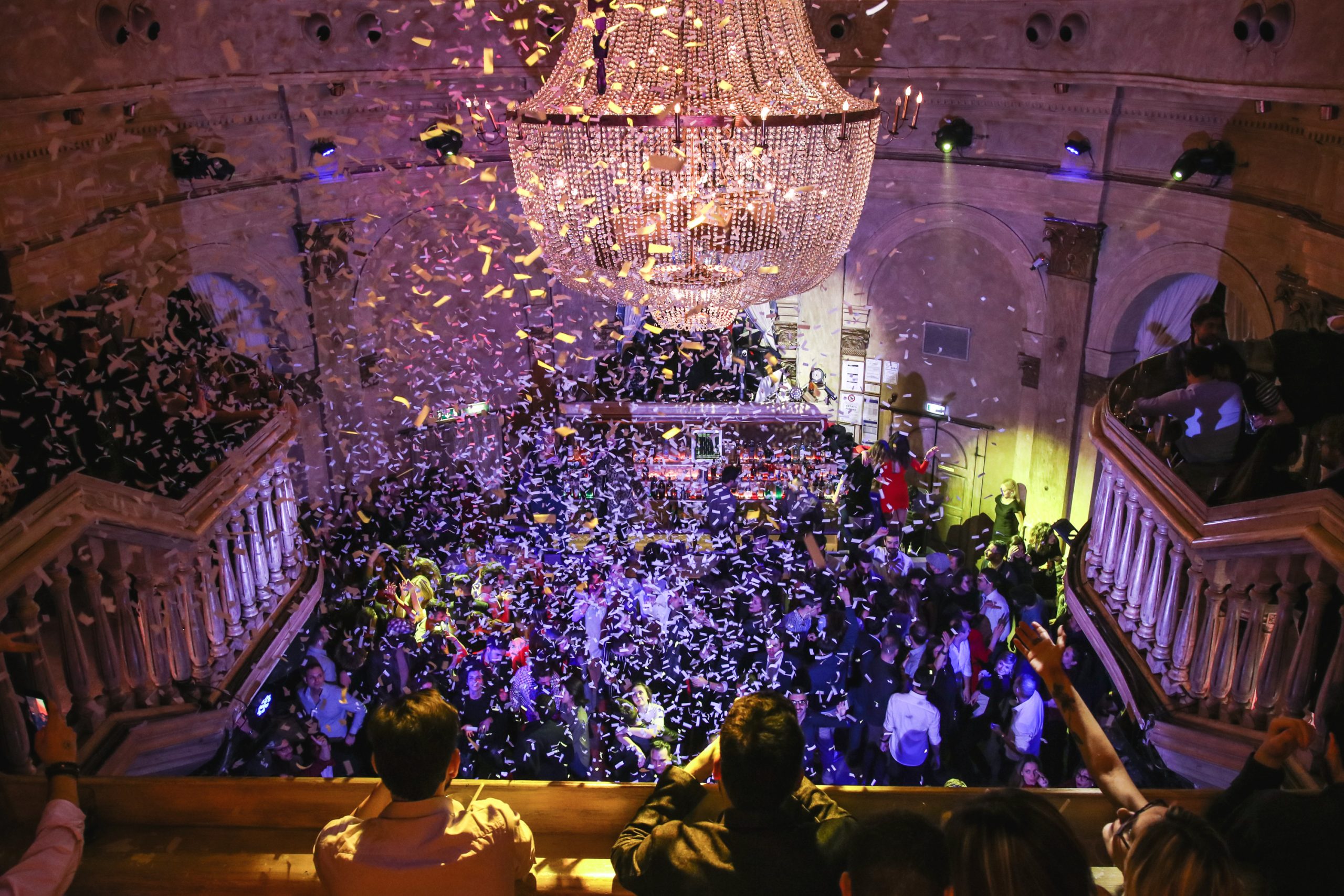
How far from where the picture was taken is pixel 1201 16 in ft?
16.9

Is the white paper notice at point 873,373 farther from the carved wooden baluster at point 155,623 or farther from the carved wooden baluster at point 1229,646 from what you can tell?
the carved wooden baluster at point 155,623

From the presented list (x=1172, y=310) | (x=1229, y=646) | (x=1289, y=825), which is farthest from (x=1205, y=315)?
(x=1172, y=310)

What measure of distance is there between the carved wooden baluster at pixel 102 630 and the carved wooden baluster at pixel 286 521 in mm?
1256

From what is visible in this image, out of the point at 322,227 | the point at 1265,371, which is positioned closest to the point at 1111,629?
the point at 1265,371

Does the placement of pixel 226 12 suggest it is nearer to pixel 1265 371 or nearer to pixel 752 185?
pixel 752 185

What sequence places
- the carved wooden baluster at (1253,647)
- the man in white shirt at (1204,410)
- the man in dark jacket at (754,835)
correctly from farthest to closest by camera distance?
the man in white shirt at (1204,410) → the carved wooden baluster at (1253,647) → the man in dark jacket at (754,835)

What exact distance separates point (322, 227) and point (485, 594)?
10.9 feet

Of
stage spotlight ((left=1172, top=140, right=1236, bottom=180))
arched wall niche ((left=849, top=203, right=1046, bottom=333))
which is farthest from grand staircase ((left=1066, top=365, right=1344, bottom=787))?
arched wall niche ((left=849, top=203, right=1046, bottom=333))

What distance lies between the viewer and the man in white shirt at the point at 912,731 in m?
4.00

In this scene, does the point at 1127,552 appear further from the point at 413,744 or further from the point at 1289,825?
the point at 413,744

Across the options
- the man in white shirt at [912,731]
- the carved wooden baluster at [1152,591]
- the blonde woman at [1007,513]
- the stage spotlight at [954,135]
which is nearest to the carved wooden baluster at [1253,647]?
the carved wooden baluster at [1152,591]

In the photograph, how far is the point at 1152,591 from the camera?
388 centimetres

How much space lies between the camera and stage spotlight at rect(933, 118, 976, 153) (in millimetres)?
7184

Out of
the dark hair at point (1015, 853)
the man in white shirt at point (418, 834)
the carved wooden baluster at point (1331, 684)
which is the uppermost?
the dark hair at point (1015, 853)
